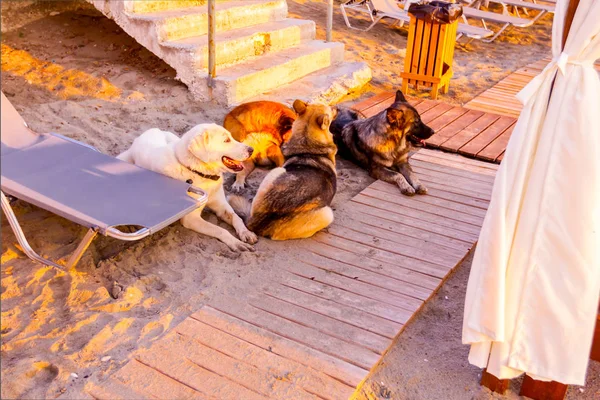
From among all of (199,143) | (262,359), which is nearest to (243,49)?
(199,143)

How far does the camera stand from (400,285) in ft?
11.4

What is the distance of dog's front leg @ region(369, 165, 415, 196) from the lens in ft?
15.4

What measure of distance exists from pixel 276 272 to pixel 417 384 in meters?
1.14

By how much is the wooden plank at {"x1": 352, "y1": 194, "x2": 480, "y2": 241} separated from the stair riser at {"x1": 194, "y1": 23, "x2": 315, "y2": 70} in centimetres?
249

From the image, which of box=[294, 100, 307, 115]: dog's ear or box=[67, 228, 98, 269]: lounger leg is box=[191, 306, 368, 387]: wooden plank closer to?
box=[67, 228, 98, 269]: lounger leg

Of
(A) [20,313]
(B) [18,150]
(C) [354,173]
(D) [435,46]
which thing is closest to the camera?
(A) [20,313]

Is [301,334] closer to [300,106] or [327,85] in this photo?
[300,106]

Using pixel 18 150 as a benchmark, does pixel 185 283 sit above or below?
below

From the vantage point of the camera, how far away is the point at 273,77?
6.33 metres

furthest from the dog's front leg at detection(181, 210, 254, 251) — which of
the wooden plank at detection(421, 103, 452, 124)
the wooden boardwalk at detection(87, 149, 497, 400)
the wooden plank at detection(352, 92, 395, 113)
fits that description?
the wooden plank at detection(421, 103, 452, 124)

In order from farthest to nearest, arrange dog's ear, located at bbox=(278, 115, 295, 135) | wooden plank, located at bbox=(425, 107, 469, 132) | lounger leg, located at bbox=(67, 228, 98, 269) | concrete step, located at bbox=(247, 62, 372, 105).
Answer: concrete step, located at bbox=(247, 62, 372, 105), wooden plank, located at bbox=(425, 107, 469, 132), dog's ear, located at bbox=(278, 115, 295, 135), lounger leg, located at bbox=(67, 228, 98, 269)

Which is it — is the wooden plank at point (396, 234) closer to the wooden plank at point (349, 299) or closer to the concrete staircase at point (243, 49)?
the wooden plank at point (349, 299)

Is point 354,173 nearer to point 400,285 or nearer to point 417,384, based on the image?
point 400,285

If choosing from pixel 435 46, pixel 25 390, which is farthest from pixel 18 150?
pixel 435 46
